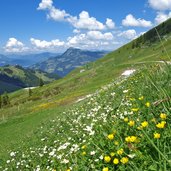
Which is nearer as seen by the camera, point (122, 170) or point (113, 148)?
point (122, 170)

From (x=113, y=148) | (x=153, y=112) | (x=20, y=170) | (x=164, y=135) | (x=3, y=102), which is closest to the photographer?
(x=164, y=135)

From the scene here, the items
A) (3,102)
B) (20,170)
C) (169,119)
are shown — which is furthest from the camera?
(3,102)

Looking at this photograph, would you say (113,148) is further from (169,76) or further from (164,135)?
(169,76)

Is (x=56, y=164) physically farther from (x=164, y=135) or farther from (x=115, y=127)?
(x=164, y=135)

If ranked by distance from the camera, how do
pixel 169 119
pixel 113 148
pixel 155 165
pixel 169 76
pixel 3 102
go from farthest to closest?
pixel 3 102 → pixel 169 76 → pixel 113 148 → pixel 169 119 → pixel 155 165

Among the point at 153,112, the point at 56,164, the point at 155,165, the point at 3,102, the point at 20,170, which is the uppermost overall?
the point at 153,112

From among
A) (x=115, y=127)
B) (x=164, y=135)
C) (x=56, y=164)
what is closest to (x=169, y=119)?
(x=164, y=135)

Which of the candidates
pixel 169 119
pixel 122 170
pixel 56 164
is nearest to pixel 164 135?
pixel 169 119

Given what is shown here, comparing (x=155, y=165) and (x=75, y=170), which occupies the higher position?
(x=155, y=165)

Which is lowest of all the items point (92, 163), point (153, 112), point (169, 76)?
point (92, 163)

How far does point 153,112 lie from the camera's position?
20.0ft

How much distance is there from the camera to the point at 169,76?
6770 millimetres

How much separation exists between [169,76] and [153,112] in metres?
1.09

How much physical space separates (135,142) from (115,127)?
53.6 inches
